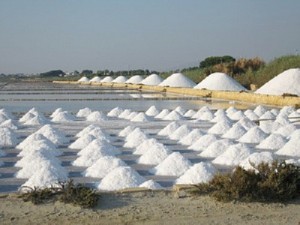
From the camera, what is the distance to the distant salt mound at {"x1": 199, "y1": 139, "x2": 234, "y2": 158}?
623 cm

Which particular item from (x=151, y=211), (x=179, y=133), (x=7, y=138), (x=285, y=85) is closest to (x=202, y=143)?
(x=179, y=133)

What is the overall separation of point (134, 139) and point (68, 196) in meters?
3.58

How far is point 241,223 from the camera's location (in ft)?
10.7

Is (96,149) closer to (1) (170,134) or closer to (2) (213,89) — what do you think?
(1) (170,134)

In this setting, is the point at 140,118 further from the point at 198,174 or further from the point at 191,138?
the point at 198,174

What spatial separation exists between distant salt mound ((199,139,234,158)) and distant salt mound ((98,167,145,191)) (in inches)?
69.8

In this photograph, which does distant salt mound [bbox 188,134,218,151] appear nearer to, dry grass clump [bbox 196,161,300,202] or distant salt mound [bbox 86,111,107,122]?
dry grass clump [bbox 196,161,300,202]

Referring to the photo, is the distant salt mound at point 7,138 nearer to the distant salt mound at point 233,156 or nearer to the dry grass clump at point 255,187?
the distant salt mound at point 233,156

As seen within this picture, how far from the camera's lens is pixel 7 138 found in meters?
7.25

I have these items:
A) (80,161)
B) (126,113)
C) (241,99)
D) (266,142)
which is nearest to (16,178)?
(80,161)

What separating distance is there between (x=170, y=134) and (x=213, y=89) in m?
10.8

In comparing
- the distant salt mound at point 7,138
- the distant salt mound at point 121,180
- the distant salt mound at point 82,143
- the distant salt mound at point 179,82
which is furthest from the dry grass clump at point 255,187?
the distant salt mound at point 179,82

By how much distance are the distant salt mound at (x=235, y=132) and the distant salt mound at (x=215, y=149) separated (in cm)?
130

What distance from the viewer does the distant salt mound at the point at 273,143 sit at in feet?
21.9
